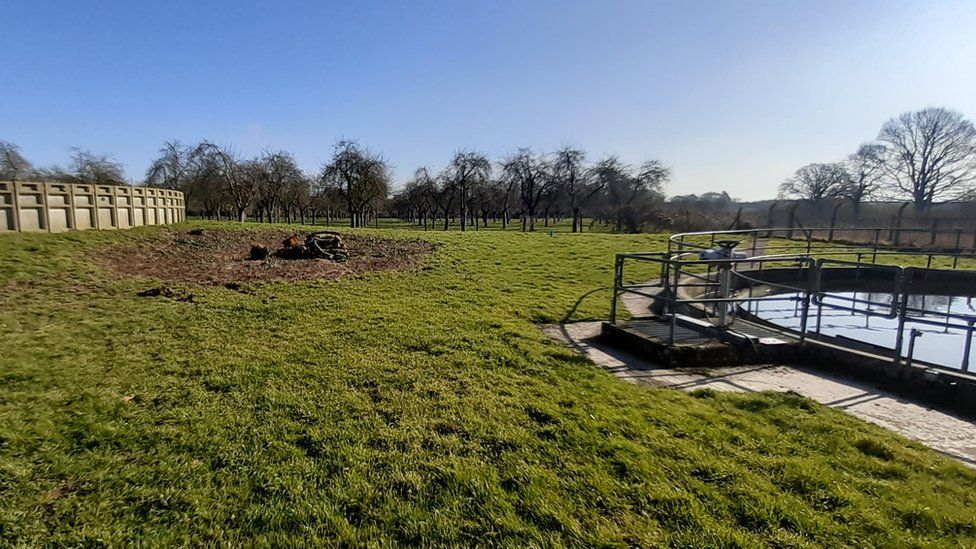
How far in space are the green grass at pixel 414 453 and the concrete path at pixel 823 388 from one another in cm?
30

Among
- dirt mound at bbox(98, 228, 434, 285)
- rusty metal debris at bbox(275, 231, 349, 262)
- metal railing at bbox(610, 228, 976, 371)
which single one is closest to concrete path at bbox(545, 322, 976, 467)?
metal railing at bbox(610, 228, 976, 371)

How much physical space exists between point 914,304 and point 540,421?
1158 centimetres

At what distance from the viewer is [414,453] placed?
293 cm

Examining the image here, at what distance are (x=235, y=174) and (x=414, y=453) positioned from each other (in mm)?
41691

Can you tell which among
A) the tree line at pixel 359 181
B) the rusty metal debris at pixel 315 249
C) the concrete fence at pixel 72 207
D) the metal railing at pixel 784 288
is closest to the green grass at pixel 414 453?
the metal railing at pixel 784 288

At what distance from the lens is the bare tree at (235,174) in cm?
3622

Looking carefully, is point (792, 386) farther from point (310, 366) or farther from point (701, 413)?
point (310, 366)

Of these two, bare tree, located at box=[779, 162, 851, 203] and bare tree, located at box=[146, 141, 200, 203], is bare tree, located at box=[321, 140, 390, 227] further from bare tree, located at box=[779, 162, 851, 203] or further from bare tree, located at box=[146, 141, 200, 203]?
bare tree, located at box=[779, 162, 851, 203]

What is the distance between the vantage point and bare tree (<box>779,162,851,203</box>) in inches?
1504

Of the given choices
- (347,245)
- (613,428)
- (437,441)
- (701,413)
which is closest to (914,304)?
(701,413)

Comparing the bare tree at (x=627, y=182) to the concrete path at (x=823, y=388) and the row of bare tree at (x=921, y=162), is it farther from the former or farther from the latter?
the concrete path at (x=823, y=388)

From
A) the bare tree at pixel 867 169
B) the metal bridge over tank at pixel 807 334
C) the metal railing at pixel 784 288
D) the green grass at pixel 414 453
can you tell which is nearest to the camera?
the green grass at pixel 414 453

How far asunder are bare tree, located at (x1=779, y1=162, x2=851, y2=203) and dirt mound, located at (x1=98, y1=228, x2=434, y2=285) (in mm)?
39055

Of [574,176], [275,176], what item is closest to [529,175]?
[574,176]
